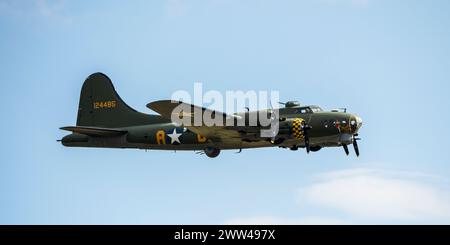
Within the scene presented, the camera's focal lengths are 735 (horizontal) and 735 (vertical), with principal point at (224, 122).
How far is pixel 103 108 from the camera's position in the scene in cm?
3694

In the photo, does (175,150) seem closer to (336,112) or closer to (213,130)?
(213,130)

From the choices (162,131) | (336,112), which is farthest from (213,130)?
(336,112)

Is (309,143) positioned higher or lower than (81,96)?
lower

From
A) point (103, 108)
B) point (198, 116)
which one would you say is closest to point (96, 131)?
point (103, 108)

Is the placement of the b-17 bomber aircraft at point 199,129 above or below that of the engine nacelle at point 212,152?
above

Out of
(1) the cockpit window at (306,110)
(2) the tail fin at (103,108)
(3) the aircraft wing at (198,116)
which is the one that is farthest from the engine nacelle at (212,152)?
(1) the cockpit window at (306,110)

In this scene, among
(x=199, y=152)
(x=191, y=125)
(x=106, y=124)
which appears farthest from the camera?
(x=106, y=124)

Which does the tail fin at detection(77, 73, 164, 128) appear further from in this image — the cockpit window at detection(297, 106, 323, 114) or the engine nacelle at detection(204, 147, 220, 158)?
the cockpit window at detection(297, 106, 323, 114)

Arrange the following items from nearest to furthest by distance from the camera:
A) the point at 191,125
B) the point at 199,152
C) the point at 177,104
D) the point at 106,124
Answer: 1. the point at 177,104
2. the point at 191,125
3. the point at 199,152
4. the point at 106,124

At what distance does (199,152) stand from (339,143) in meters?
6.46

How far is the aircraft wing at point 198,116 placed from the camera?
29.5 meters

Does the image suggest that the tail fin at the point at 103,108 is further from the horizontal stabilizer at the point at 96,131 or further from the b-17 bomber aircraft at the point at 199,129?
the horizontal stabilizer at the point at 96,131

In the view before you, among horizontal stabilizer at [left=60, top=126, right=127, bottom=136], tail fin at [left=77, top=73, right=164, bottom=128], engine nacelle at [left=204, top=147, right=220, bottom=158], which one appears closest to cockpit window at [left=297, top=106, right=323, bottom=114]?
engine nacelle at [left=204, top=147, right=220, bottom=158]

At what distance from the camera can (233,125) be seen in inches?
1259
